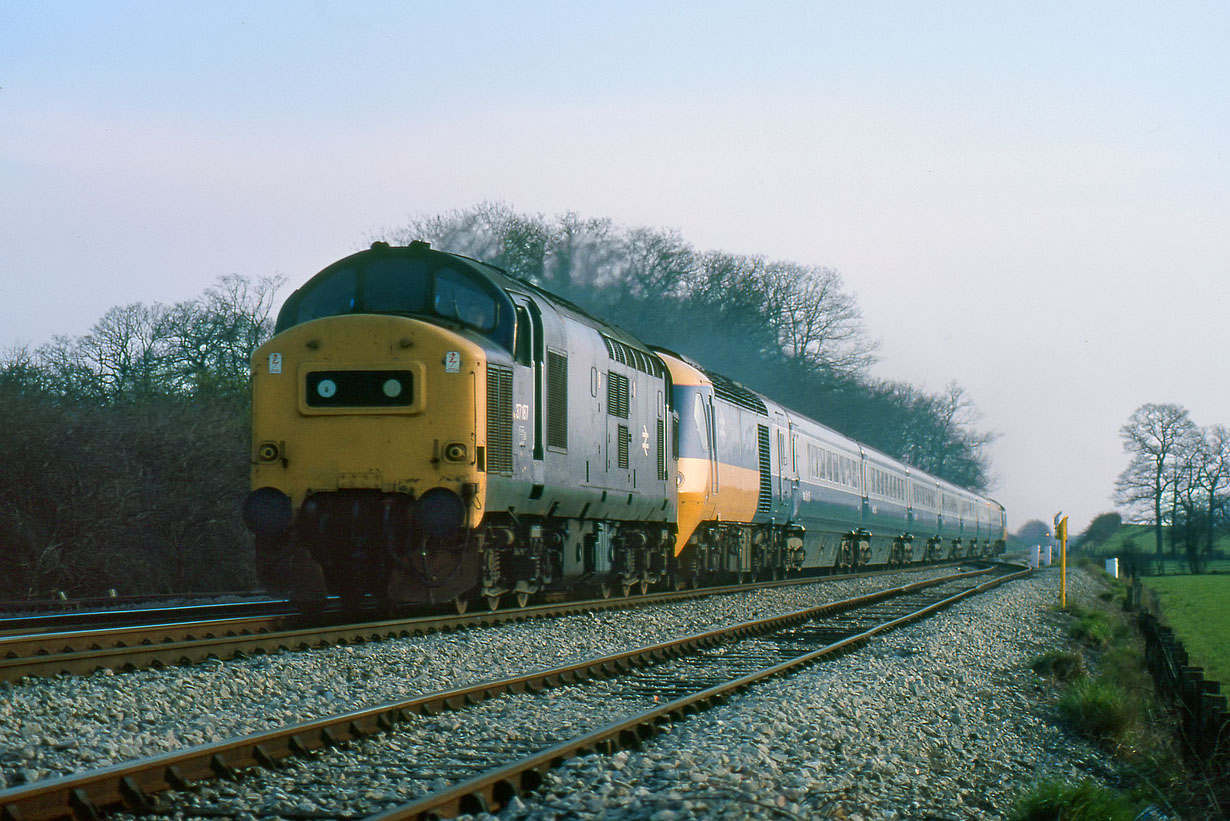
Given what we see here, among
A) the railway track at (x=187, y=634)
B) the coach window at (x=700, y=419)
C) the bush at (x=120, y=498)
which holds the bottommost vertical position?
the railway track at (x=187, y=634)

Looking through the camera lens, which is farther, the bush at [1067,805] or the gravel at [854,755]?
the bush at [1067,805]

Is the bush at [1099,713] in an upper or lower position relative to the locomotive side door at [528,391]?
lower

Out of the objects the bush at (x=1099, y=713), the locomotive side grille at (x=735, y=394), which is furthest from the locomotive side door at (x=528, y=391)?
the locomotive side grille at (x=735, y=394)

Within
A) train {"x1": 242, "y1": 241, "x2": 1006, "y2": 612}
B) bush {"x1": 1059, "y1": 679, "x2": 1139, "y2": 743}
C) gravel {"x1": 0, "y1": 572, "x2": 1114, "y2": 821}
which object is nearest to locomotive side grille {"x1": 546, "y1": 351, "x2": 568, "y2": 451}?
train {"x1": 242, "y1": 241, "x2": 1006, "y2": 612}

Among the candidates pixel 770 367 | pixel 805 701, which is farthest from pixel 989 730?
pixel 770 367

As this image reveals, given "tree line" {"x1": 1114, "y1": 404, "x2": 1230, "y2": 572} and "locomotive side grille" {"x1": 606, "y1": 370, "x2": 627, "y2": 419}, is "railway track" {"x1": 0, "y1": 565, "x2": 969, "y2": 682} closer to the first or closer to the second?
"locomotive side grille" {"x1": 606, "y1": 370, "x2": 627, "y2": 419}

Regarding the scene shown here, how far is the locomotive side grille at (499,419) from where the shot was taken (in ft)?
37.4

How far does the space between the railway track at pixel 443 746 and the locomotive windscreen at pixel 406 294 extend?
142 inches

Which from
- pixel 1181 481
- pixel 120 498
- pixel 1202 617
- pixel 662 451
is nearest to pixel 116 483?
pixel 120 498

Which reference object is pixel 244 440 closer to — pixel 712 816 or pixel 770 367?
pixel 712 816

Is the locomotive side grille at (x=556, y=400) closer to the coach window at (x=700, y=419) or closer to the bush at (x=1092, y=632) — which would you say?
the coach window at (x=700, y=419)

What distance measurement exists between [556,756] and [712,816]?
3.92ft

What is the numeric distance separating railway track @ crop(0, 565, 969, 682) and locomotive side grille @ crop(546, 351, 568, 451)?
1802 mm

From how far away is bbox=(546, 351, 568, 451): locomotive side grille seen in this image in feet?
41.9
